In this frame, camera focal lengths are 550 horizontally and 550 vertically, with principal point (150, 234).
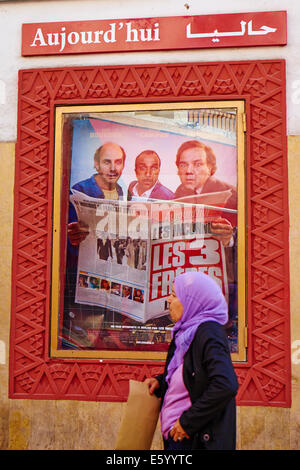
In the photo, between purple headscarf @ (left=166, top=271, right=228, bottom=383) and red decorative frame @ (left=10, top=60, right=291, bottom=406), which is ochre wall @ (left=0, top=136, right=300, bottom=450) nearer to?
red decorative frame @ (left=10, top=60, right=291, bottom=406)

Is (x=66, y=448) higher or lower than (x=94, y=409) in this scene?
lower

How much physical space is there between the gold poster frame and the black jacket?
80.3 inches

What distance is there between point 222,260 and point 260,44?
2.16 metres

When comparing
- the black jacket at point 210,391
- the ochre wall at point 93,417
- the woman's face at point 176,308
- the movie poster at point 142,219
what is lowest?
the ochre wall at point 93,417

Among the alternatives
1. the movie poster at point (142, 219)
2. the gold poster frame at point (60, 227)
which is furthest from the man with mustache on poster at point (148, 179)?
the gold poster frame at point (60, 227)

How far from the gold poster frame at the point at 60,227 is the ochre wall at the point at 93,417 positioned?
1.48ft

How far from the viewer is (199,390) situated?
321cm

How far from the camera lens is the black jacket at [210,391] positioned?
10.2ft

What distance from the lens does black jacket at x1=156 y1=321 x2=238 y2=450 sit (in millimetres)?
3094

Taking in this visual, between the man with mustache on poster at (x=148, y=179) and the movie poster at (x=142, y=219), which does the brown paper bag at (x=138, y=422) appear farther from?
the man with mustache on poster at (x=148, y=179)

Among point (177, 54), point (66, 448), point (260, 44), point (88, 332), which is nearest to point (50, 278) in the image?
point (88, 332)

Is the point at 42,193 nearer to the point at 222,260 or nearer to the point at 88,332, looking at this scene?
the point at 88,332

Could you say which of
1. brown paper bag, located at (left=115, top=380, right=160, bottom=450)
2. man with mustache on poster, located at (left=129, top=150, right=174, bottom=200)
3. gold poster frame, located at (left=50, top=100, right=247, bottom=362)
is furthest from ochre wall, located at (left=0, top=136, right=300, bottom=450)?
brown paper bag, located at (left=115, top=380, right=160, bottom=450)

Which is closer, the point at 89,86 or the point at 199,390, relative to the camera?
the point at 199,390
